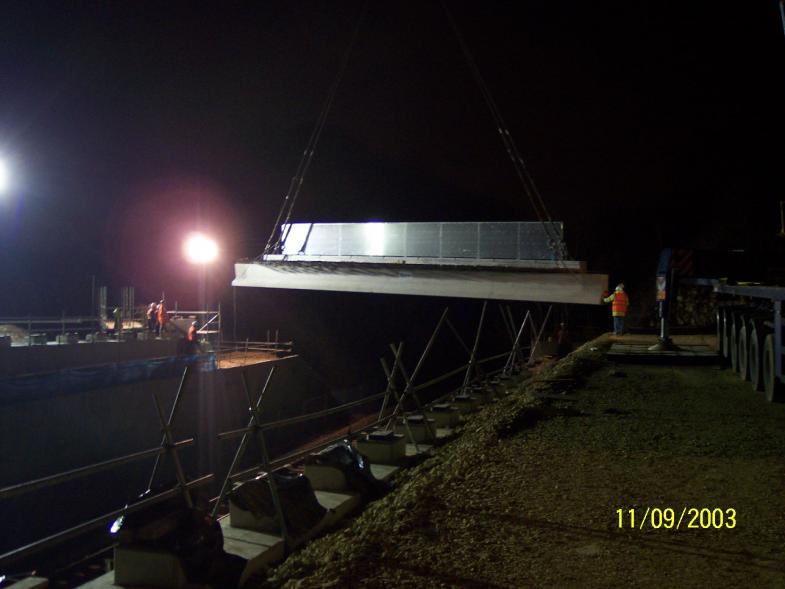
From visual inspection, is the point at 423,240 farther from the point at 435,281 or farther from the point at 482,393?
the point at 482,393

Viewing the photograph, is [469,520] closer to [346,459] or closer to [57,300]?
[346,459]

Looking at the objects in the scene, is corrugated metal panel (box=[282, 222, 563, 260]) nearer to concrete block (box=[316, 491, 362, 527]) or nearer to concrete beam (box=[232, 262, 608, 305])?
concrete beam (box=[232, 262, 608, 305])

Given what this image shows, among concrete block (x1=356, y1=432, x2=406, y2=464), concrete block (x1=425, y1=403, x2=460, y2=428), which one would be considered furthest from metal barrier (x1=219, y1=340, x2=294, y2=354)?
concrete block (x1=356, y1=432, x2=406, y2=464)

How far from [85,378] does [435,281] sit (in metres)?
11.3

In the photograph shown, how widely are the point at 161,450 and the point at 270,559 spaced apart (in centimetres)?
135

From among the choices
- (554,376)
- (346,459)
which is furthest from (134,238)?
(346,459)

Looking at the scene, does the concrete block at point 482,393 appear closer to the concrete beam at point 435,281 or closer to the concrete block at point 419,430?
the concrete beam at point 435,281

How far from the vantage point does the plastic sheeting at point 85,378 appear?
17.8 m

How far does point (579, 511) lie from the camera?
18.4 feet
